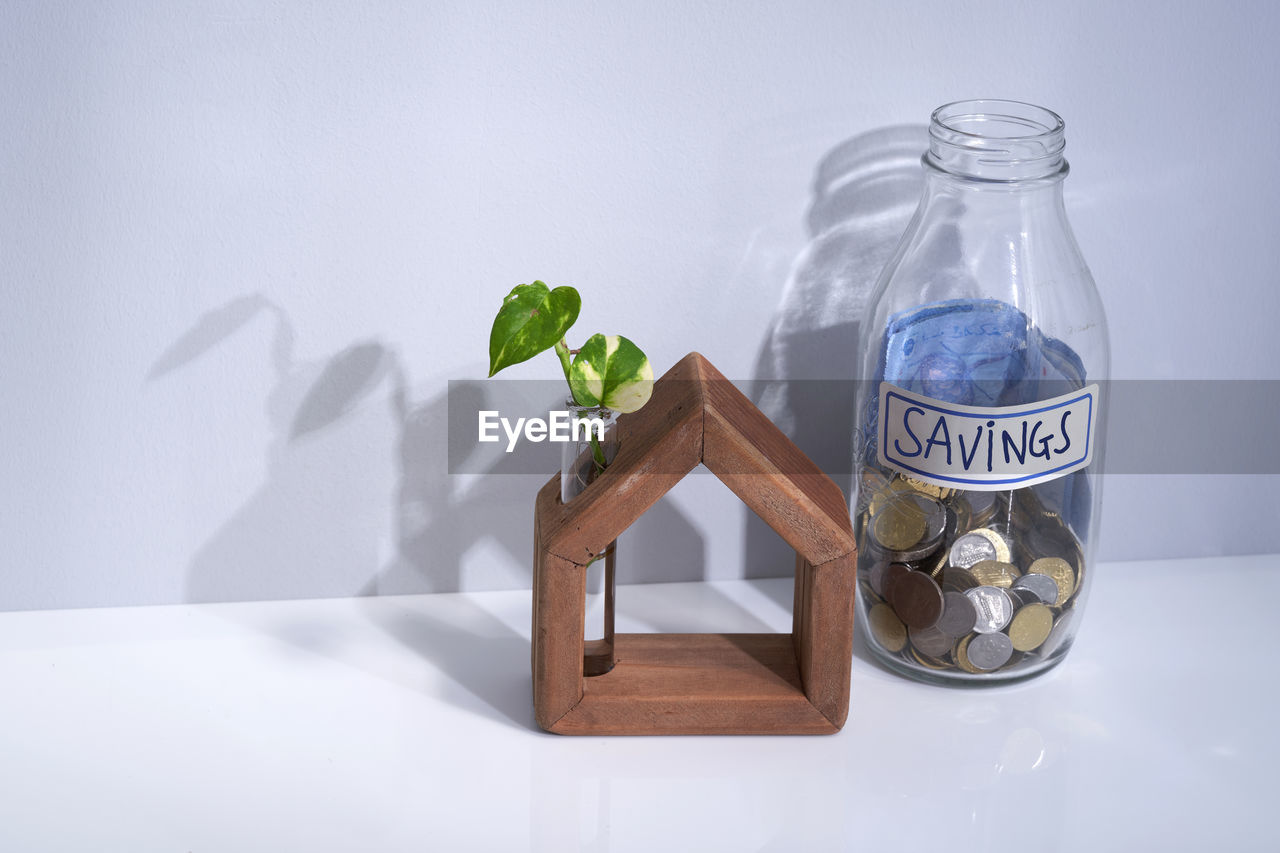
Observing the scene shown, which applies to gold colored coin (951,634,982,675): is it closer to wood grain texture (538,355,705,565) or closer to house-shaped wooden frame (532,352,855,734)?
house-shaped wooden frame (532,352,855,734)

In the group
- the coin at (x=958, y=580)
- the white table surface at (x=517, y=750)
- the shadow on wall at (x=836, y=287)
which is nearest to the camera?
the white table surface at (x=517, y=750)

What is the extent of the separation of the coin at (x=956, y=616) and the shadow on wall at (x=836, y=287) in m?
0.17

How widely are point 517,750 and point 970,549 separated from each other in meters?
0.29

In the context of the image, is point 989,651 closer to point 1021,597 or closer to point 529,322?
point 1021,597

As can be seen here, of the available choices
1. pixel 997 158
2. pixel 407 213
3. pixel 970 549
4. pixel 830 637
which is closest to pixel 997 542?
pixel 970 549

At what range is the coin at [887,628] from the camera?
2.32 ft

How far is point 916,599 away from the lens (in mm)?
685

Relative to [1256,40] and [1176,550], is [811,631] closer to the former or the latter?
[1176,550]

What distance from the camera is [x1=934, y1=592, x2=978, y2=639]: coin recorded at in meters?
0.68

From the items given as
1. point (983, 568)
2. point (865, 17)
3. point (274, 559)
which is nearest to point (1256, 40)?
point (865, 17)

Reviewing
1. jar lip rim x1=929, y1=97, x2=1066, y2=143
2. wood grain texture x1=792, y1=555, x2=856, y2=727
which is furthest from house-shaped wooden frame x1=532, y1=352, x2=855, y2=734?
jar lip rim x1=929, y1=97, x2=1066, y2=143

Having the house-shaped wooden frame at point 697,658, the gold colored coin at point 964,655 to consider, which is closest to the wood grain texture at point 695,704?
the house-shaped wooden frame at point 697,658

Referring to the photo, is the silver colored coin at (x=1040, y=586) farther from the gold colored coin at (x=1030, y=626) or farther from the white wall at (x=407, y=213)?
the white wall at (x=407, y=213)

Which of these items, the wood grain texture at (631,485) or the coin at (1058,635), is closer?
the wood grain texture at (631,485)
